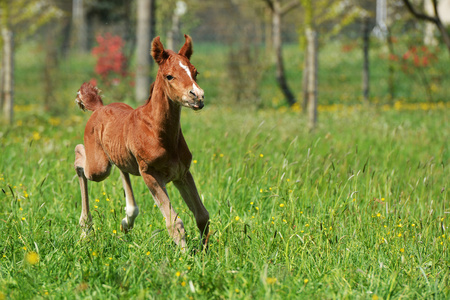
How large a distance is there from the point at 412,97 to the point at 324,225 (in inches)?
409

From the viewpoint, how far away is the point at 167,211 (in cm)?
338

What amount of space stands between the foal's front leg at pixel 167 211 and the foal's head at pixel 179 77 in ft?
1.82

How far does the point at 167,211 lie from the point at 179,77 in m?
0.87

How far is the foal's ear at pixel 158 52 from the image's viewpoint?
3.22 m

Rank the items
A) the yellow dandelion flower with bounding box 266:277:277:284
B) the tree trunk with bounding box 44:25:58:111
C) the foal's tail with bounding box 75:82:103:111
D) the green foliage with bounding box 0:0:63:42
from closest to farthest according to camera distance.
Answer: the yellow dandelion flower with bounding box 266:277:277:284, the foal's tail with bounding box 75:82:103:111, the tree trunk with bounding box 44:25:58:111, the green foliage with bounding box 0:0:63:42

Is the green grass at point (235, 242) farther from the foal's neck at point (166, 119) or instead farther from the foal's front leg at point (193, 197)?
the foal's neck at point (166, 119)

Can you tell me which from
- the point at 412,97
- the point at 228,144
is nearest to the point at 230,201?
the point at 228,144

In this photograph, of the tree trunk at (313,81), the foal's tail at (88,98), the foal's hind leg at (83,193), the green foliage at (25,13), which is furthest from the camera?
the green foliage at (25,13)

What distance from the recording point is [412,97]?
43.7ft

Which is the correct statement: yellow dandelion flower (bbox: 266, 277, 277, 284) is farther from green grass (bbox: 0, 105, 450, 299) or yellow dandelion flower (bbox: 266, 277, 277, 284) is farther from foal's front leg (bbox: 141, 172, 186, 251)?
foal's front leg (bbox: 141, 172, 186, 251)

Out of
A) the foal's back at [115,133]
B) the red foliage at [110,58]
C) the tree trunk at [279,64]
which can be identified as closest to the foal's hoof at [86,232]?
the foal's back at [115,133]

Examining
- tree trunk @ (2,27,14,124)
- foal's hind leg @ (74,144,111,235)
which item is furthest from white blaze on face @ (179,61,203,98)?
tree trunk @ (2,27,14,124)

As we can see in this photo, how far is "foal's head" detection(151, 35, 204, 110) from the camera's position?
294 cm

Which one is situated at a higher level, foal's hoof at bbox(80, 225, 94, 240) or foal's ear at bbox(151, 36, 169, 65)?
foal's ear at bbox(151, 36, 169, 65)
